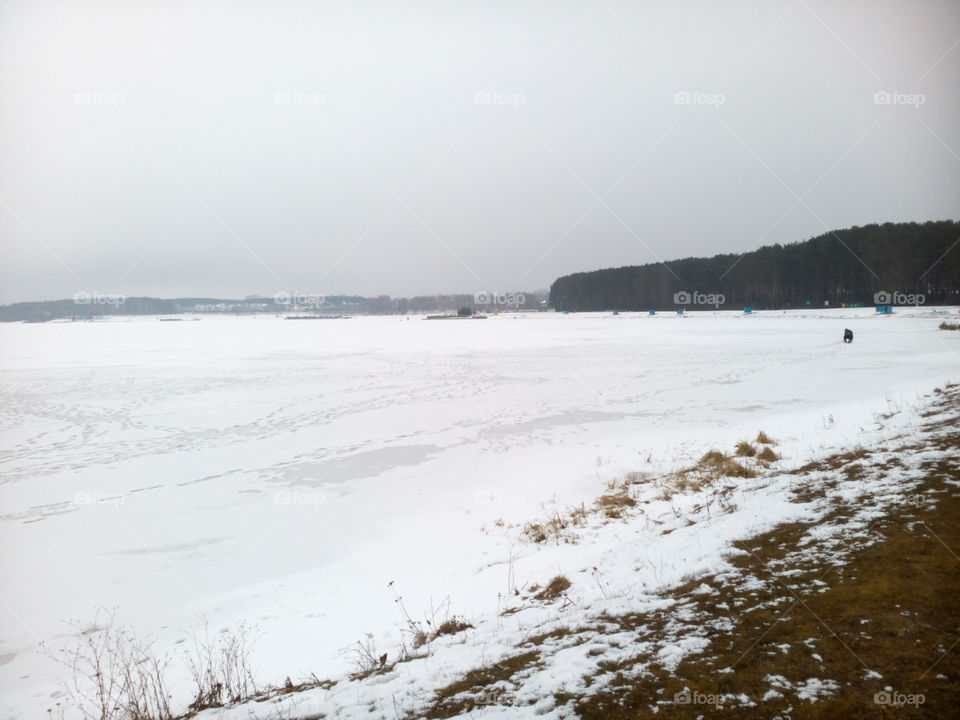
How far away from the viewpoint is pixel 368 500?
977 cm

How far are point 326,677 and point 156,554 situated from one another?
4.51 m

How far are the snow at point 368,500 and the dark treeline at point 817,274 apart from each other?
7318cm

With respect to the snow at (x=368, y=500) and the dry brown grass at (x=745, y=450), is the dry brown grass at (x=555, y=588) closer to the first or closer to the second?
the snow at (x=368, y=500)

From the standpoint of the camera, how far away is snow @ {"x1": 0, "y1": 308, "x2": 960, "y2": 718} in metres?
5.47

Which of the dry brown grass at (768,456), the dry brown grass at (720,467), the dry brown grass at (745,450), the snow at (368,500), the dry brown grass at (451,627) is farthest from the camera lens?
the dry brown grass at (745,450)

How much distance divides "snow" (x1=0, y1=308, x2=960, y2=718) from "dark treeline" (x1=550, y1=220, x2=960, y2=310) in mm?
73185

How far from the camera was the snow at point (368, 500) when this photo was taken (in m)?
5.47

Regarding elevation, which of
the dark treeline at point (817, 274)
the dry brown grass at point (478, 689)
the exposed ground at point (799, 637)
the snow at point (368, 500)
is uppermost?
the dark treeline at point (817, 274)

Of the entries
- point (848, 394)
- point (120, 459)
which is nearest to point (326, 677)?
point (120, 459)

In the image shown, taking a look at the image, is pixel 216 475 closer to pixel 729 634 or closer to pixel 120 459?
pixel 120 459

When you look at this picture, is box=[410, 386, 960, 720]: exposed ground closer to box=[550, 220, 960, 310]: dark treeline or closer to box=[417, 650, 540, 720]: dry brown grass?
box=[417, 650, 540, 720]: dry brown grass

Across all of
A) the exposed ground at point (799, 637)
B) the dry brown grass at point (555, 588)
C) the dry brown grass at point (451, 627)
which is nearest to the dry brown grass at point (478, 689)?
the exposed ground at point (799, 637)

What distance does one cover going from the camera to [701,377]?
2202 cm

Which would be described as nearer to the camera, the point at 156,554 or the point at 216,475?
the point at 156,554
